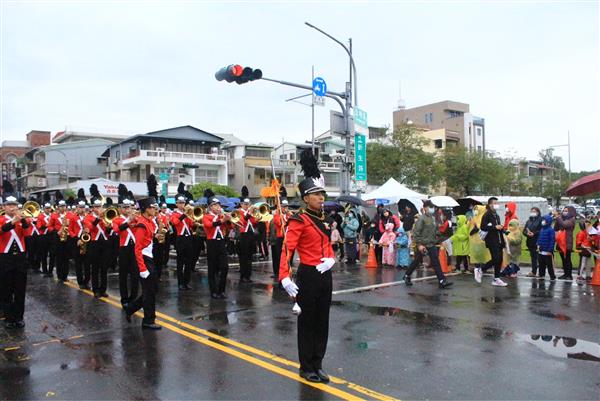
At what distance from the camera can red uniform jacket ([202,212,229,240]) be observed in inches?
404

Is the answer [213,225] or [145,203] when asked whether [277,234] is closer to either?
[213,225]

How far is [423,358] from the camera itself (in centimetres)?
587

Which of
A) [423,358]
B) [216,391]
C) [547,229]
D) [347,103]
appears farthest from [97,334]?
[347,103]

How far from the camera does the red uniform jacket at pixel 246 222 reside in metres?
12.4

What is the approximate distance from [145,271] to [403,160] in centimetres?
3501

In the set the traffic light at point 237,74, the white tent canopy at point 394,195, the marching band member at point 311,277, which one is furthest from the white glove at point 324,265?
the white tent canopy at point 394,195

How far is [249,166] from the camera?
5709cm

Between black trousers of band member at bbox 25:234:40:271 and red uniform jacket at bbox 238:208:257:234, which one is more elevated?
red uniform jacket at bbox 238:208:257:234

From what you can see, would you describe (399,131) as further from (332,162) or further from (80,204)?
(80,204)

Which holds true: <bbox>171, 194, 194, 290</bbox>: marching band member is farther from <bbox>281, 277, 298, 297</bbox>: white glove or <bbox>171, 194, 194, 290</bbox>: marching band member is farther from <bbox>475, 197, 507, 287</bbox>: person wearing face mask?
<bbox>475, 197, 507, 287</bbox>: person wearing face mask

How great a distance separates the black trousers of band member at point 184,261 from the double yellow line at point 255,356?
2.64 meters

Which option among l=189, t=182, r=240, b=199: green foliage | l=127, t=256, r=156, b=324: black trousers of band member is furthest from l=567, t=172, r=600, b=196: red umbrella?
l=189, t=182, r=240, b=199: green foliage

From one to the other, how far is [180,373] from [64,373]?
130cm

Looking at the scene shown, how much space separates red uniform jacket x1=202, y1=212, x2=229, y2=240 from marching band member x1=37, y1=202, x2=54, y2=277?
619cm
